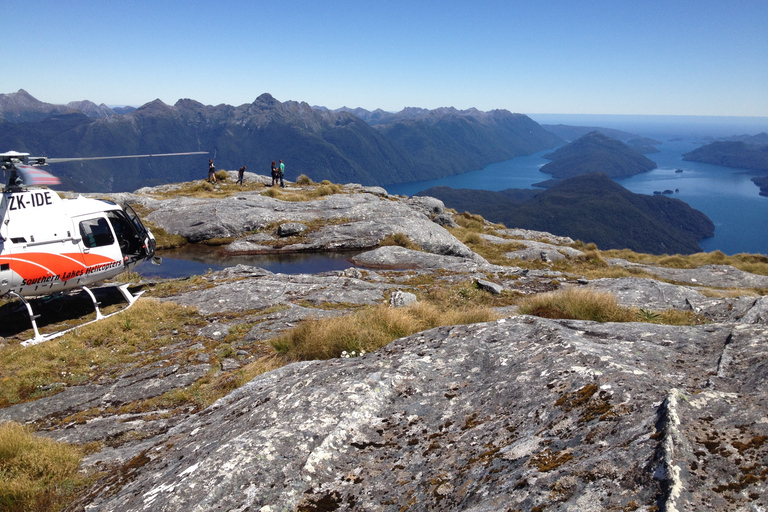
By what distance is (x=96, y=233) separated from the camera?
49.4 feet

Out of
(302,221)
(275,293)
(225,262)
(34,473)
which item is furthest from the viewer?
(302,221)

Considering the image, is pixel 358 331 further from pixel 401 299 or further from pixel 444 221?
pixel 444 221

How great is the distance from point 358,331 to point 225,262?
62.3ft

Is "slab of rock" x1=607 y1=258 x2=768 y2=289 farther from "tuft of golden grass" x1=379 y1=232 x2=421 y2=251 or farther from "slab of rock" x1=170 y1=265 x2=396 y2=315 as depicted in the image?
"slab of rock" x1=170 y1=265 x2=396 y2=315

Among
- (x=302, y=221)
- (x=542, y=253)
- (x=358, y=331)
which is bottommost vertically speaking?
(x=542, y=253)

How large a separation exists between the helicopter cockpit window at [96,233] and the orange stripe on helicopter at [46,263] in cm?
50

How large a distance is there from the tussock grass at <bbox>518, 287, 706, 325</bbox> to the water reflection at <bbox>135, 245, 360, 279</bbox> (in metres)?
15.6

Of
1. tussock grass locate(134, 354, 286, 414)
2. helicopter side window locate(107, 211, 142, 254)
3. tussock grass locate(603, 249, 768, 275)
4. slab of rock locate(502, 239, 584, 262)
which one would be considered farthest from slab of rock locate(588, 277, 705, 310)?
tussock grass locate(603, 249, 768, 275)

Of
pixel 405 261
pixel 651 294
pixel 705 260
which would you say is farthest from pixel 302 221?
pixel 705 260

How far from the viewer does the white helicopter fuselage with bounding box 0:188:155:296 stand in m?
13.1

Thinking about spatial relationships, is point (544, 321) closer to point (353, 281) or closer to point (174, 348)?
point (174, 348)

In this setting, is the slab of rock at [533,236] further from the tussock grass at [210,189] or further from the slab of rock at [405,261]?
the tussock grass at [210,189]

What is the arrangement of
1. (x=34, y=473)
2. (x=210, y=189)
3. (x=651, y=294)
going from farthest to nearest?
(x=210, y=189)
(x=651, y=294)
(x=34, y=473)

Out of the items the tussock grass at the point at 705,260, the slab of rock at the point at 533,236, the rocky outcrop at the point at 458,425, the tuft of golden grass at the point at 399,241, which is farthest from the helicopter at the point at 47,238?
the tussock grass at the point at 705,260
